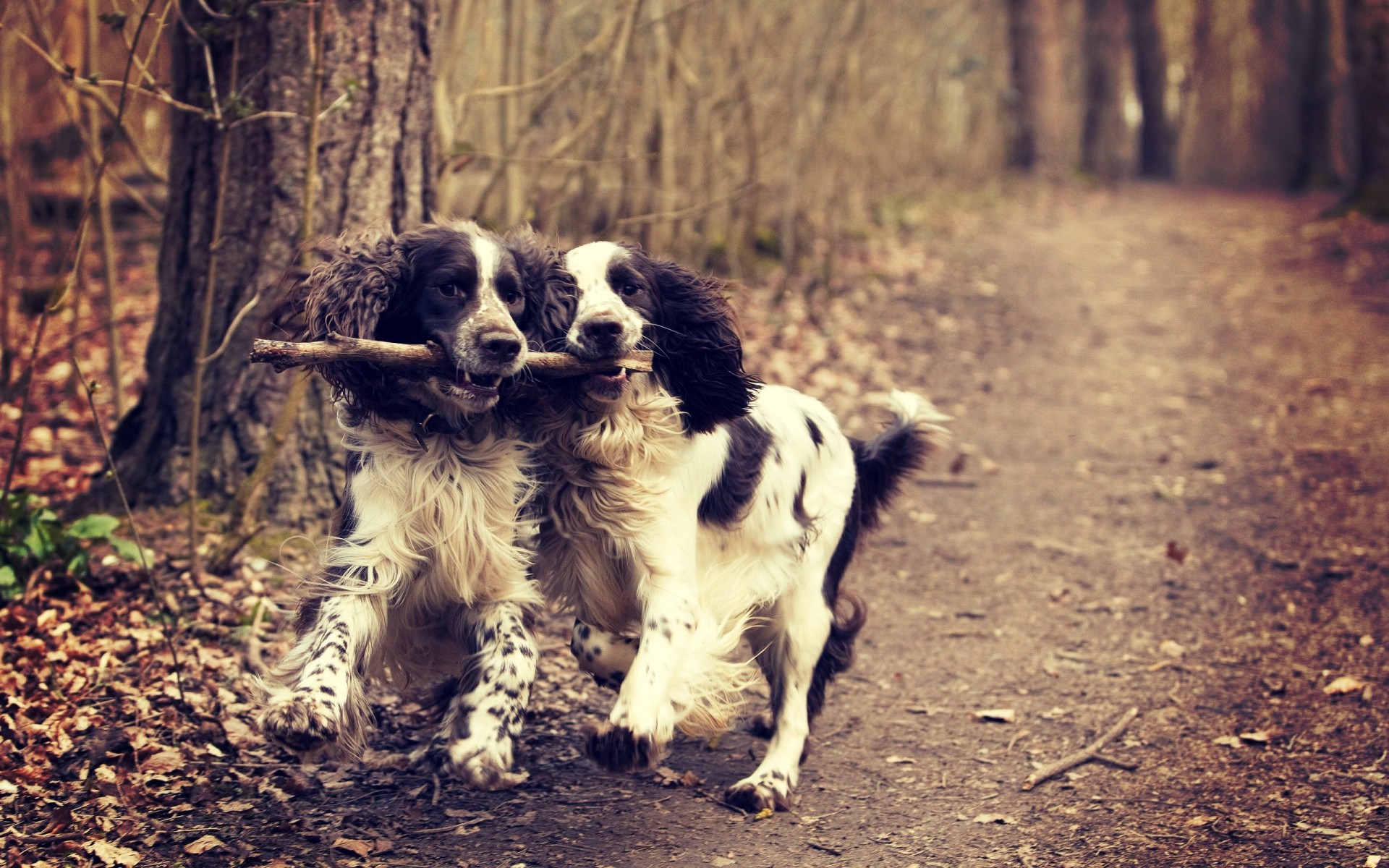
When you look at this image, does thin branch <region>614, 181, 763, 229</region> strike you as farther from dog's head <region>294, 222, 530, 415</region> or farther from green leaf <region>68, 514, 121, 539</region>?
green leaf <region>68, 514, 121, 539</region>

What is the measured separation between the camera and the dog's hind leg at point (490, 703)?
3258 millimetres

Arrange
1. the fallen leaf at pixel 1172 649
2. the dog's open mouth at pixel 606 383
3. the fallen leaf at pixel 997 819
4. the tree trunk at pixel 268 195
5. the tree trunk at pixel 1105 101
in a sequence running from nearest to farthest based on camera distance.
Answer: the dog's open mouth at pixel 606 383
the fallen leaf at pixel 997 819
the tree trunk at pixel 268 195
the fallen leaf at pixel 1172 649
the tree trunk at pixel 1105 101

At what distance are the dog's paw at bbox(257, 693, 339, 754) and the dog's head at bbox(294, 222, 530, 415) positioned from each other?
841mm

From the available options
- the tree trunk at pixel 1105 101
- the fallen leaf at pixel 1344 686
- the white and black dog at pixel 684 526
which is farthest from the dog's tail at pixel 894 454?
the tree trunk at pixel 1105 101

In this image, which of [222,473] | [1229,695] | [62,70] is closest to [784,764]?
[1229,695]

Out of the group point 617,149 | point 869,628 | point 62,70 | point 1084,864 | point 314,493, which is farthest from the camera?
point 617,149

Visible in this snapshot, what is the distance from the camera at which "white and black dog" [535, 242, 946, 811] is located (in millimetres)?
3424

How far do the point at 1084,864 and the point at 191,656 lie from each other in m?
2.94

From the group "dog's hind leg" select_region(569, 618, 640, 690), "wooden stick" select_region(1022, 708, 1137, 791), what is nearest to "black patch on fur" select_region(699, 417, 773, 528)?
"dog's hind leg" select_region(569, 618, 640, 690)

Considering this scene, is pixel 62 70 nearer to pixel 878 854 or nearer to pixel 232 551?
pixel 232 551

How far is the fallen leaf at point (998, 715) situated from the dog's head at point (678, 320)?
1503mm

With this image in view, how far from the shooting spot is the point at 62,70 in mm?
4031

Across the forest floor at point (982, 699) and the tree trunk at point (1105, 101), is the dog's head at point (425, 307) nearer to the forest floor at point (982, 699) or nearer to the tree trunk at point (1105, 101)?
the forest floor at point (982, 699)

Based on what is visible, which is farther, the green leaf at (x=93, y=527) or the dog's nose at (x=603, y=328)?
the green leaf at (x=93, y=527)
